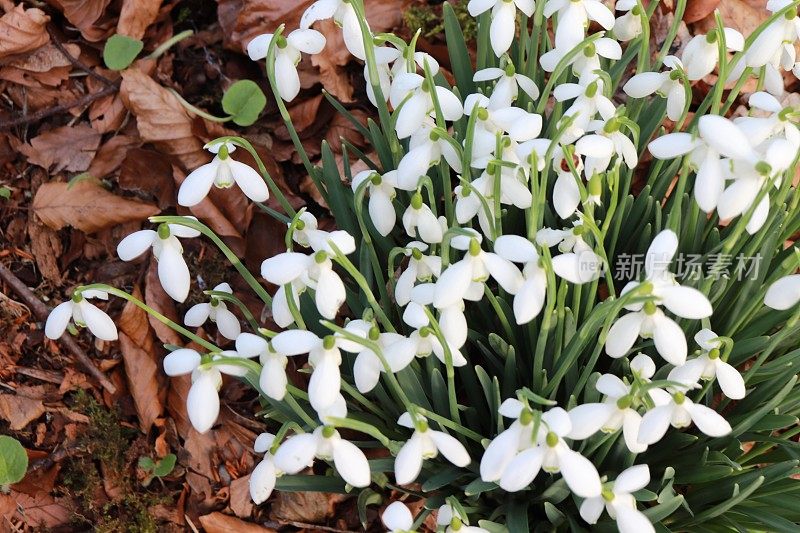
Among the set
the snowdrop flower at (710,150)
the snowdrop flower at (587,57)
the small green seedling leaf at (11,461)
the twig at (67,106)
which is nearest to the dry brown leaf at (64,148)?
the twig at (67,106)

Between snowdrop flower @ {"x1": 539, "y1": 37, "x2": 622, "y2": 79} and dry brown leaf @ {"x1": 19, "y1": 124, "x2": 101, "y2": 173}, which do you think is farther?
dry brown leaf @ {"x1": 19, "y1": 124, "x2": 101, "y2": 173}

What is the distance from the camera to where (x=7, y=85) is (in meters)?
2.14

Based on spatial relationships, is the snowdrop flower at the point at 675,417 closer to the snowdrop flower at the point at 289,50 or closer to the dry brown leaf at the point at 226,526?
the snowdrop flower at the point at 289,50

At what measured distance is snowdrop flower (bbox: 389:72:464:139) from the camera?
1.18m

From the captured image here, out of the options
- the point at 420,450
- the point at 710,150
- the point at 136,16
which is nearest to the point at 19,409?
the point at 136,16

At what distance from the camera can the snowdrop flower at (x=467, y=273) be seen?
3.36ft

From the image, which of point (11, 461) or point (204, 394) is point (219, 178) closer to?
point (204, 394)

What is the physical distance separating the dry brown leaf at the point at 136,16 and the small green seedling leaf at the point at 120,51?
11 centimetres

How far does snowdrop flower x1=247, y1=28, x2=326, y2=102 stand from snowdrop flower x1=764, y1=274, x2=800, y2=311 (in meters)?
0.77

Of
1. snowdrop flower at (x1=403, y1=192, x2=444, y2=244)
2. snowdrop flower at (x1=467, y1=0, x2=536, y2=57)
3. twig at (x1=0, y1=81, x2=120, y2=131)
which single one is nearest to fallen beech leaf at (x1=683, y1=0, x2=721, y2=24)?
snowdrop flower at (x1=467, y1=0, x2=536, y2=57)

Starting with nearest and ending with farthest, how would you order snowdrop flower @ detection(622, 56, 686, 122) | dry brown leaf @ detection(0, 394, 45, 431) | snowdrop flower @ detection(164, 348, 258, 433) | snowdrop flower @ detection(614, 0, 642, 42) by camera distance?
snowdrop flower @ detection(164, 348, 258, 433), snowdrop flower @ detection(622, 56, 686, 122), snowdrop flower @ detection(614, 0, 642, 42), dry brown leaf @ detection(0, 394, 45, 431)

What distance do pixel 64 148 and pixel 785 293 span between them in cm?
172

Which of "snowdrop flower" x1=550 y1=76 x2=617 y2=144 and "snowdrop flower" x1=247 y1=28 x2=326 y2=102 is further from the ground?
"snowdrop flower" x1=550 y1=76 x2=617 y2=144

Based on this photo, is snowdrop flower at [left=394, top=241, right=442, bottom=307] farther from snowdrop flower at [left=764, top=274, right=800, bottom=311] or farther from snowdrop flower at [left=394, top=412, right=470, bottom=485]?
snowdrop flower at [left=764, top=274, right=800, bottom=311]
